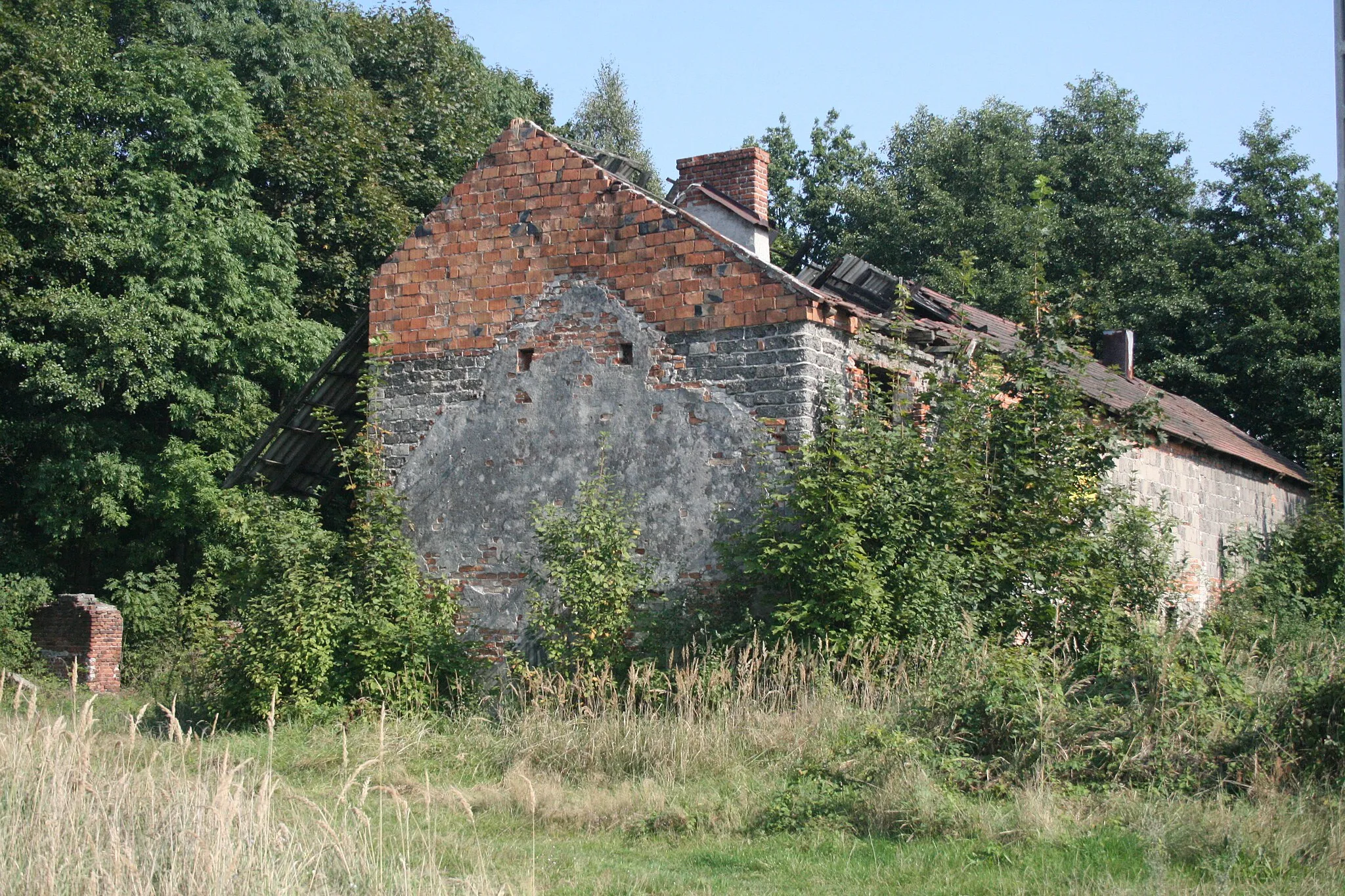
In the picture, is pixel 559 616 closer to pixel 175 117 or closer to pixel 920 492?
pixel 920 492

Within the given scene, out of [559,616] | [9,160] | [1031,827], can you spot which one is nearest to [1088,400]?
[559,616]

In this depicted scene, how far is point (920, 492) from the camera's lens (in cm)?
1000

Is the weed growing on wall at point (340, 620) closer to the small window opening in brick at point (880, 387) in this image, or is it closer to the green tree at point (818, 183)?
the small window opening in brick at point (880, 387)

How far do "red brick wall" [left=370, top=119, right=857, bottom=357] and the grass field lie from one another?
3516 mm

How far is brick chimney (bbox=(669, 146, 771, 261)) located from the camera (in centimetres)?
A: 1420

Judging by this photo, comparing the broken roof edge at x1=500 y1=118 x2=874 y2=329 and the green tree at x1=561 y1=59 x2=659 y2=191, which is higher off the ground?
the green tree at x1=561 y1=59 x2=659 y2=191

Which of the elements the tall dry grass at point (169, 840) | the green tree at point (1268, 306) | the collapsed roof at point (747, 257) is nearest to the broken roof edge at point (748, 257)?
the collapsed roof at point (747, 257)

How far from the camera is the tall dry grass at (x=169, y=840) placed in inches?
195

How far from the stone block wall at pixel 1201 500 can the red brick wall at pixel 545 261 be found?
683 centimetres

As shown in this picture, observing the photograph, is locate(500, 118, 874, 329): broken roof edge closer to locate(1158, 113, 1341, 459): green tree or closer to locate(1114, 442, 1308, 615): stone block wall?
locate(1114, 442, 1308, 615): stone block wall

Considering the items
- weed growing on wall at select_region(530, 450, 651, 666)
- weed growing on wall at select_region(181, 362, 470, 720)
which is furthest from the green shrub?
weed growing on wall at select_region(530, 450, 651, 666)

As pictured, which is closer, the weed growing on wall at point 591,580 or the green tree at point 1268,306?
the weed growing on wall at point 591,580

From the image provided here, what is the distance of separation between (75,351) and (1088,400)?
14071 millimetres

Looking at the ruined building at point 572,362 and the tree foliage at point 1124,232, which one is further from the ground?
the tree foliage at point 1124,232
